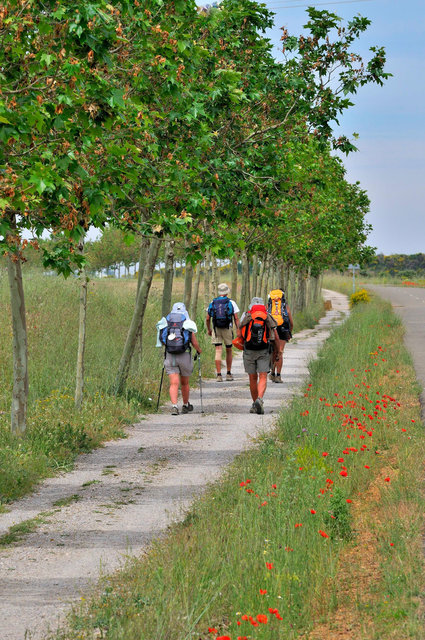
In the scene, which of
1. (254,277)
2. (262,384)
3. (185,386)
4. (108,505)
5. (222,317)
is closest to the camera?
(108,505)

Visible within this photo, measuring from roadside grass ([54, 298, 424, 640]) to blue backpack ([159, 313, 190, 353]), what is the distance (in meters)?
4.12

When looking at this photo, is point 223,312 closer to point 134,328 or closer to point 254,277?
point 134,328

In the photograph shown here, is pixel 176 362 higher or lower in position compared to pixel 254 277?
lower

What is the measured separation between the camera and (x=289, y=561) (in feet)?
19.1

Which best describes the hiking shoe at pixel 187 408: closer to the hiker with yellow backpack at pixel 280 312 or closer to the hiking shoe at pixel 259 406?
the hiking shoe at pixel 259 406

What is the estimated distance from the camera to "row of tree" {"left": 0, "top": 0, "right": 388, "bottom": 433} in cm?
707

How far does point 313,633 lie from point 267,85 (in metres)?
11.1

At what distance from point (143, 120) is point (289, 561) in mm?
6615

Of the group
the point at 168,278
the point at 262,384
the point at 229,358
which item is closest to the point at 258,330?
the point at 262,384

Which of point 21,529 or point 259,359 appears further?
point 259,359

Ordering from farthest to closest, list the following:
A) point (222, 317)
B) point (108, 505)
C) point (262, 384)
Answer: point (222, 317), point (262, 384), point (108, 505)

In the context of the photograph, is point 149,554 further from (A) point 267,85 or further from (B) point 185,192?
(A) point 267,85

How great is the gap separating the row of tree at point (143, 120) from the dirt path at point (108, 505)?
161 centimetres

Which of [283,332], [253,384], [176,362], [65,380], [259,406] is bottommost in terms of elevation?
[259,406]
